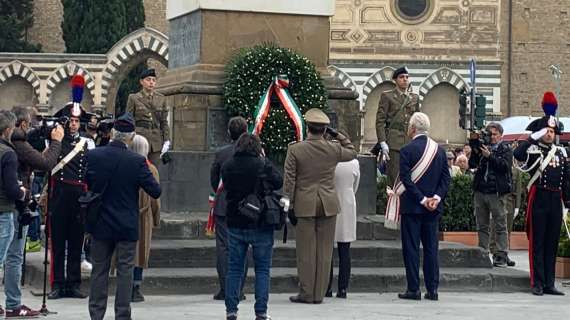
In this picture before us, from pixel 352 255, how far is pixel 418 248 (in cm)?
147

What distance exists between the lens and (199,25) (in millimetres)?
15602

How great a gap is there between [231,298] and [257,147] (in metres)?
1.22

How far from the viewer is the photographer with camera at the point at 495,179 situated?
52.4 ft

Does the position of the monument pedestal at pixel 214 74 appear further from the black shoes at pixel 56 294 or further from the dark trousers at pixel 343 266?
the black shoes at pixel 56 294

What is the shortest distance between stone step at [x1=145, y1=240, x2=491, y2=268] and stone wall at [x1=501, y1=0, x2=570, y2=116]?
35.6 meters

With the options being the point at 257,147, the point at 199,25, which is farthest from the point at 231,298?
the point at 199,25

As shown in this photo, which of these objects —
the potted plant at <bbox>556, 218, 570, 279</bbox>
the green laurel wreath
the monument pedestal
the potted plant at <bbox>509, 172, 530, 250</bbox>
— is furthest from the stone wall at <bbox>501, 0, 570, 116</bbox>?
the green laurel wreath

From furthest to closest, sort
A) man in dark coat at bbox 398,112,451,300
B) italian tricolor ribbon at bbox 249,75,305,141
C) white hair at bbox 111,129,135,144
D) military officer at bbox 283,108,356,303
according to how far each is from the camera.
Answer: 1. italian tricolor ribbon at bbox 249,75,305,141
2. man in dark coat at bbox 398,112,451,300
3. military officer at bbox 283,108,356,303
4. white hair at bbox 111,129,135,144

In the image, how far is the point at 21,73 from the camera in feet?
131

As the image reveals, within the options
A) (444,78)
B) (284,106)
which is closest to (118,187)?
(284,106)

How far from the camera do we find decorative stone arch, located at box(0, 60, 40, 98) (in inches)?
1548

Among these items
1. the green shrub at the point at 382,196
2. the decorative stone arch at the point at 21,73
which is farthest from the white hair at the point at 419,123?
the decorative stone arch at the point at 21,73

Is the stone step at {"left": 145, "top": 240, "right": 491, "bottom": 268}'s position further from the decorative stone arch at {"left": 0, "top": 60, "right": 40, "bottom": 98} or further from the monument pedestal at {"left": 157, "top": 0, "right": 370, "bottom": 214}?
the decorative stone arch at {"left": 0, "top": 60, "right": 40, "bottom": 98}

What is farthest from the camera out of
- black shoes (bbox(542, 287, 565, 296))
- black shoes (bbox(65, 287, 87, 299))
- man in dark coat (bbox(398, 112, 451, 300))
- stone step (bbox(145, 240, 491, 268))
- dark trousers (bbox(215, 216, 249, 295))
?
black shoes (bbox(542, 287, 565, 296))
